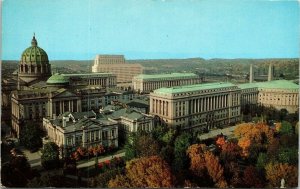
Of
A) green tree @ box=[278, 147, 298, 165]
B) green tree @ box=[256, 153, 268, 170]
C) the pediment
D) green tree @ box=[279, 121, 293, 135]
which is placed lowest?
green tree @ box=[256, 153, 268, 170]

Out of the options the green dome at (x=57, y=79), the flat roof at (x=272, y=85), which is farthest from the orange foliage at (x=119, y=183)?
the flat roof at (x=272, y=85)

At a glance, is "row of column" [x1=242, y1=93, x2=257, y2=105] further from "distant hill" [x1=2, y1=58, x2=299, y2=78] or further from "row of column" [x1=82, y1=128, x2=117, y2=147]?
"row of column" [x1=82, y1=128, x2=117, y2=147]

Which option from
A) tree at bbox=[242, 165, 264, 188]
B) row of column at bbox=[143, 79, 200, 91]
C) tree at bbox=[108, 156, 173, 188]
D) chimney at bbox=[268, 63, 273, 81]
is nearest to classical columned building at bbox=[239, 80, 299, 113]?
chimney at bbox=[268, 63, 273, 81]

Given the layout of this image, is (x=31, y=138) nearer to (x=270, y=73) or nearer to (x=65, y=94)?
(x=65, y=94)

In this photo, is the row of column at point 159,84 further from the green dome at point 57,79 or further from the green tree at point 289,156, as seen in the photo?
the green tree at point 289,156

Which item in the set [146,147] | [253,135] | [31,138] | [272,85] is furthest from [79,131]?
[272,85]

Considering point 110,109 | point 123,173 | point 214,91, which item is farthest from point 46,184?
point 214,91
